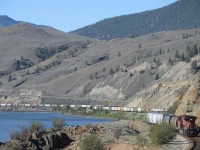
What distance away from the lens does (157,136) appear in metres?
43.0

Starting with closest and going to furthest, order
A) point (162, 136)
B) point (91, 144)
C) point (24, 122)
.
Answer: point (91, 144) → point (162, 136) → point (24, 122)

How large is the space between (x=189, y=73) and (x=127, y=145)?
120 m

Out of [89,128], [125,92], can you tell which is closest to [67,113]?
[125,92]

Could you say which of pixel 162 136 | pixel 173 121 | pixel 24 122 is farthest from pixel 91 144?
pixel 24 122

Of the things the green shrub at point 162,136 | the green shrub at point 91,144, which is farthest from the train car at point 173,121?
the green shrub at point 91,144

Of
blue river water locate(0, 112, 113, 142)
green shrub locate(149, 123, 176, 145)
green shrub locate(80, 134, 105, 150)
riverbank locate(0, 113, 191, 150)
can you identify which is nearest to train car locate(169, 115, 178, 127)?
riverbank locate(0, 113, 191, 150)

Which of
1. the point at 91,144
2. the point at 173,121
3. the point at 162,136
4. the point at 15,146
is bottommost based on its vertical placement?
the point at 15,146

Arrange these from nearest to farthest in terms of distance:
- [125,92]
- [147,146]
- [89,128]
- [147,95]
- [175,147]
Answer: [175,147] → [147,146] → [89,128] → [147,95] → [125,92]

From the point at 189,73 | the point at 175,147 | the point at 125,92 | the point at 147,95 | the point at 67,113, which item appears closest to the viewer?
the point at 175,147

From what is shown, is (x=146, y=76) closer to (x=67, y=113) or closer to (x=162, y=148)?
(x=67, y=113)

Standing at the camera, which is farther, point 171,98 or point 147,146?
point 171,98

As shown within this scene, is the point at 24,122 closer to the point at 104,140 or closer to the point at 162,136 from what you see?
the point at 104,140

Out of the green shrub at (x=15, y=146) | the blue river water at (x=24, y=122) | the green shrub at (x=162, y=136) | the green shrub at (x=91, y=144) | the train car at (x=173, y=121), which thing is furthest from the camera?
the blue river water at (x=24, y=122)

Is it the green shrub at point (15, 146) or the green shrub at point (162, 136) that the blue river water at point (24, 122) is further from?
the green shrub at point (162, 136)
